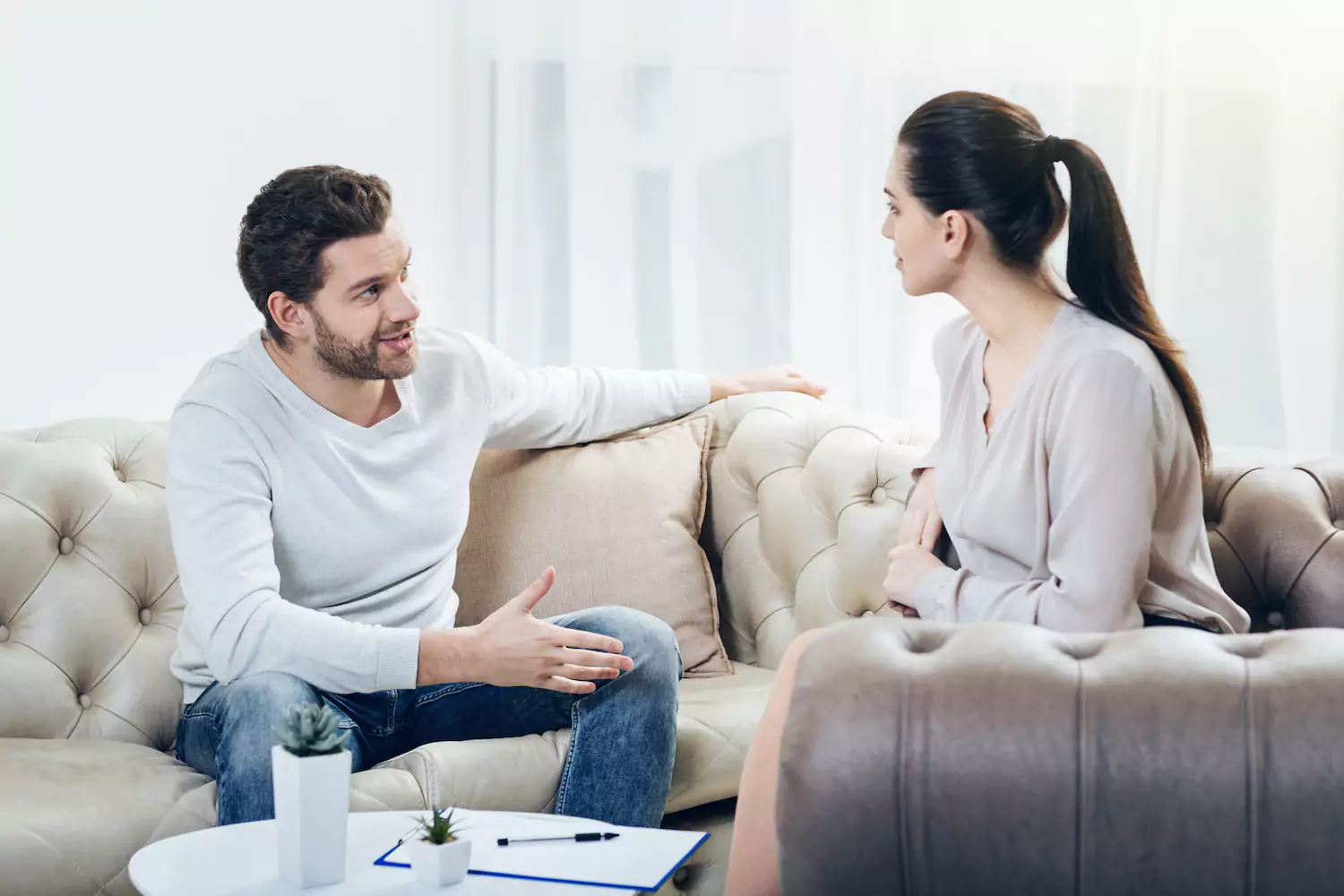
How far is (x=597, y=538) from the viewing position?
82.7 inches

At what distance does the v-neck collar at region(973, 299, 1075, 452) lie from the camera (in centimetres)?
153

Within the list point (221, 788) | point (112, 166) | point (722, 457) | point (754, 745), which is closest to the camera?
point (754, 745)

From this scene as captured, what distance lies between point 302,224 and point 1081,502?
3.67ft

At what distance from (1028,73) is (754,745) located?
171 cm

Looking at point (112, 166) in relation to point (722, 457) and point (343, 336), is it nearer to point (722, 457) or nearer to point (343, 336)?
point (343, 336)

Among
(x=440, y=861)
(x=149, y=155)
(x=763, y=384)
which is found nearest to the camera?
(x=440, y=861)

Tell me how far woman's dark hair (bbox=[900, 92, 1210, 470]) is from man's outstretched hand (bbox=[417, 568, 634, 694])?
707 millimetres

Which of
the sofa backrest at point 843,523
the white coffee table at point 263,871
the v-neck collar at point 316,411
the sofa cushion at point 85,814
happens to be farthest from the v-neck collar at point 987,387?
the sofa cushion at point 85,814

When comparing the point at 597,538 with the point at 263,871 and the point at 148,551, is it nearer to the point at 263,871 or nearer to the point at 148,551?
the point at 148,551

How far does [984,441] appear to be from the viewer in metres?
1.64

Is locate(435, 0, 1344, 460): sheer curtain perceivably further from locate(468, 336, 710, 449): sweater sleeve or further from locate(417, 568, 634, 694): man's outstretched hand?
locate(417, 568, 634, 694): man's outstretched hand

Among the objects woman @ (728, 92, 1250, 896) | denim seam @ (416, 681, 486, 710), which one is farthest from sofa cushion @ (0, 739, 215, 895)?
woman @ (728, 92, 1250, 896)

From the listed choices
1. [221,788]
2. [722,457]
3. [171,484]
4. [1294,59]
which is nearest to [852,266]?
[722,457]

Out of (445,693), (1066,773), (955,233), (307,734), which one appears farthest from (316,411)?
(1066,773)
